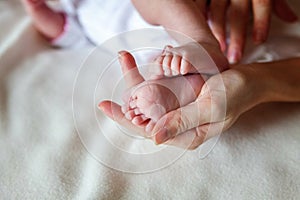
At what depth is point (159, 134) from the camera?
472 millimetres

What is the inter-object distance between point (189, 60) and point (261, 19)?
22 centimetres

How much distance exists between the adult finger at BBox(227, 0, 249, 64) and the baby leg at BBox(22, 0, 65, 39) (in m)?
0.30

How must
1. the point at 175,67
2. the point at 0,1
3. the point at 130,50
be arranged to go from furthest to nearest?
the point at 0,1 < the point at 130,50 < the point at 175,67

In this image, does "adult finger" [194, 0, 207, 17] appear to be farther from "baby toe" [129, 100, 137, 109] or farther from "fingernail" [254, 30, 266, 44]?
"baby toe" [129, 100, 137, 109]

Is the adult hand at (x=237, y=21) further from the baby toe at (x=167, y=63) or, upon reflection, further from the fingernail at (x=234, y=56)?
the baby toe at (x=167, y=63)

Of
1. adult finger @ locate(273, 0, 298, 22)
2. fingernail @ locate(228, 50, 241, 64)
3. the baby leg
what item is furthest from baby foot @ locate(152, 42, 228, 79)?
the baby leg

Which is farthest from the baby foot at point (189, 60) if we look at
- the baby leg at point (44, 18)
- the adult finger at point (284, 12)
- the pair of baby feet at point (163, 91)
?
the baby leg at point (44, 18)

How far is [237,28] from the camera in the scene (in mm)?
643

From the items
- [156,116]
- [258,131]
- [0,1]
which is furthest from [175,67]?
[0,1]

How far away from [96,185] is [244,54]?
295 millimetres

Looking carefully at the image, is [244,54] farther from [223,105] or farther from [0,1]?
[0,1]

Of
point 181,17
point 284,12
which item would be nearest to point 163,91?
point 181,17

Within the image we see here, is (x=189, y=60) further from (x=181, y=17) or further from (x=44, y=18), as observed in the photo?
(x=44, y=18)

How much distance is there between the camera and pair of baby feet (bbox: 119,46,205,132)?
477 mm
